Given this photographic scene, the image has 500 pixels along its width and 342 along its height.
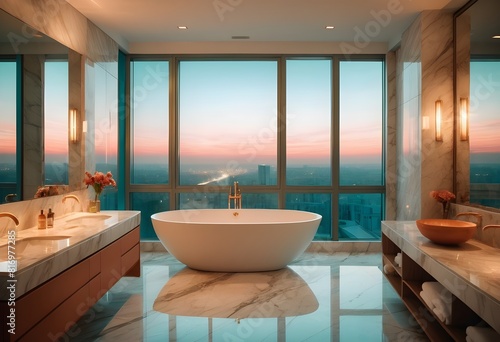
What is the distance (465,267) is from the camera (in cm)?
237

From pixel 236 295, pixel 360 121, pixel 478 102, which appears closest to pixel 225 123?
pixel 360 121

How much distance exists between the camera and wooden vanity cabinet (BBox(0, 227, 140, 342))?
6.46ft

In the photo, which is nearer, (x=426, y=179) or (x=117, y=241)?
(x=117, y=241)

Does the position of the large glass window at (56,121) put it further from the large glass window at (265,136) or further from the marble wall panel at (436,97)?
the marble wall panel at (436,97)

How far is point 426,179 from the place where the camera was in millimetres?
4367

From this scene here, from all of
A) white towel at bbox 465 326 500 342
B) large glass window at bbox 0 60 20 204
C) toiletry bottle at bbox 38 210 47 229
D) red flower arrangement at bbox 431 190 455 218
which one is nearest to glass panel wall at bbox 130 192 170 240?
toiletry bottle at bbox 38 210 47 229

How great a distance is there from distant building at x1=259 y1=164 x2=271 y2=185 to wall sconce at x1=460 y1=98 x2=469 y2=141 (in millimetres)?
2543

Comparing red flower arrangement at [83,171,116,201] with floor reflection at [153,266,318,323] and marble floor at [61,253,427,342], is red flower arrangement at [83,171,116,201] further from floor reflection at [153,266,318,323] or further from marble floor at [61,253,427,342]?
floor reflection at [153,266,318,323]

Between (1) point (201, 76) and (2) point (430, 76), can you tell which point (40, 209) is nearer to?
(1) point (201, 76)

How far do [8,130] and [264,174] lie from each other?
349cm

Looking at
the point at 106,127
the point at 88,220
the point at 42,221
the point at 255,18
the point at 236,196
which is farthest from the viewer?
the point at 236,196

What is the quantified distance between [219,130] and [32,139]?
116 inches

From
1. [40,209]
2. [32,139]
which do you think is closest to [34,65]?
[32,139]

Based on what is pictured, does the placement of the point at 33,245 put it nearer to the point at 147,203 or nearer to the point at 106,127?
the point at 106,127
